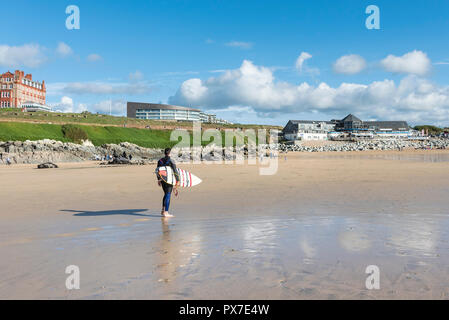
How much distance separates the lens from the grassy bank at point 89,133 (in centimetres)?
6076

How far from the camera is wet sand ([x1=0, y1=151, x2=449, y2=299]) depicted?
533 centimetres

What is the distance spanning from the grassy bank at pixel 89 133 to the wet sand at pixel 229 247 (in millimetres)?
53124

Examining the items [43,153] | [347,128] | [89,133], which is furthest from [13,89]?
[347,128]

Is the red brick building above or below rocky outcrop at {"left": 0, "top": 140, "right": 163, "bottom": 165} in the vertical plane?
above

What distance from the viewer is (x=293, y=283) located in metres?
5.47

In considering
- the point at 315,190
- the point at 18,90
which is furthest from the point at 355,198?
the point at 18,90

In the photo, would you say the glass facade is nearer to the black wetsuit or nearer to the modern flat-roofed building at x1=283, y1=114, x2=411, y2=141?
the modern flat-roofed building at x1=283, y1=114, x2=411, y2=141

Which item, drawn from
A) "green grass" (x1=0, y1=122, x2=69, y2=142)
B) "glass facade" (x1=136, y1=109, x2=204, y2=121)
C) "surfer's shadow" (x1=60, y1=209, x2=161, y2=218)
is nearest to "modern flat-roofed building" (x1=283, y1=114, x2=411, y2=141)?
"glass facade" (x1=136, y1=109, x2=204, y2=121)

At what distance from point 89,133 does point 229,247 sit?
250 ft

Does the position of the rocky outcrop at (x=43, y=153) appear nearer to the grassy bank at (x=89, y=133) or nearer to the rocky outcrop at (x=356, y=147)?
the grassy bank at (x=89, y=133)

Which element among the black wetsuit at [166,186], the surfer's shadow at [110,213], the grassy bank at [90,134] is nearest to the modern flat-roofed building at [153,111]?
the grassy bank at [90,134]

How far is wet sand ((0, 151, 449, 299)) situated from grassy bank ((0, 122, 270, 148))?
53124 mm
